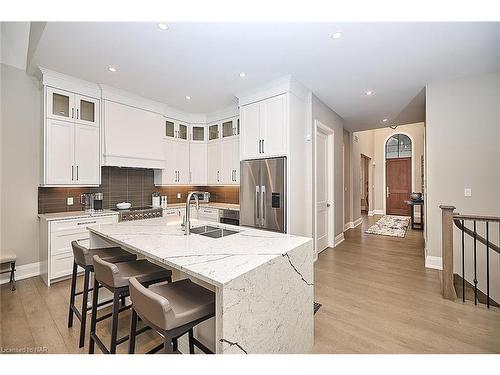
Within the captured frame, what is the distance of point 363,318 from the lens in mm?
2268

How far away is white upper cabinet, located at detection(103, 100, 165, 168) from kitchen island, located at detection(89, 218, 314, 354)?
6.86 feet

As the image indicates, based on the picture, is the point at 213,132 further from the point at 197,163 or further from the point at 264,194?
the point at 264,194

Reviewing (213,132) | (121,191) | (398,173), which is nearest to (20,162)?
(121,191)

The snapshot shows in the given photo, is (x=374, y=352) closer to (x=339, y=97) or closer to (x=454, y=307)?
(x=454, y=307)

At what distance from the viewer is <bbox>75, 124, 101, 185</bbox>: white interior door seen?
341cm

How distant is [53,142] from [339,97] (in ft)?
14.6

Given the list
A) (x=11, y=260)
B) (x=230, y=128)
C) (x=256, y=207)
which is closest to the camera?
(x=11, y=260)

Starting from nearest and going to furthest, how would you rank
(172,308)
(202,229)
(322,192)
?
(172,308) < (202,229) < (322,192)

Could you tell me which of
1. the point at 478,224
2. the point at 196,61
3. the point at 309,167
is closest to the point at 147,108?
the point at 196,61

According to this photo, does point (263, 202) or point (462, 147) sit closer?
point (462, 147)

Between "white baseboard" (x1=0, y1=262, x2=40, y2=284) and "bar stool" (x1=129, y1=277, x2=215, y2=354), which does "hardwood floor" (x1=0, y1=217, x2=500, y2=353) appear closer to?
"white baseboard" (x1=0, y1=262, x2=40, y2=284)

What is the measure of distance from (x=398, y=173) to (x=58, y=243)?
1060 cm

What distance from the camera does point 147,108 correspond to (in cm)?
415
